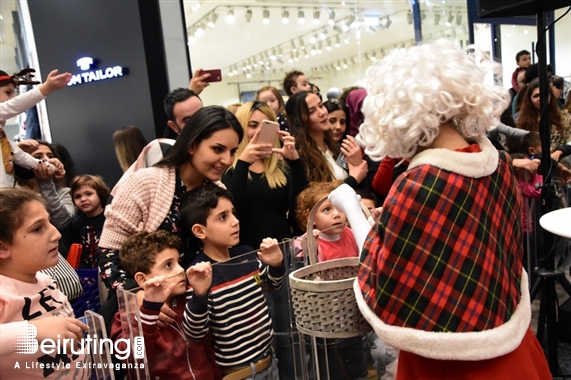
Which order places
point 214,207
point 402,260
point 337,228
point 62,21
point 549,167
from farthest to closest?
1. point 62,21
2. point 549,167
3. point 337,228
4. point 214,207
5. point 402,260

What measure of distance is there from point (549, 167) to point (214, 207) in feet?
5.87

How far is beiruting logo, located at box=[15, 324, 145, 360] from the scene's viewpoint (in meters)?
1.26

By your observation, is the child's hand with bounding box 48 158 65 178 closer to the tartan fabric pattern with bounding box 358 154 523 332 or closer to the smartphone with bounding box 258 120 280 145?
the smartphone with bounding box 258 120 280 145

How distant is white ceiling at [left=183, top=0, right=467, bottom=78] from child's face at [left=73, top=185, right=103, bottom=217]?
382 centimetres

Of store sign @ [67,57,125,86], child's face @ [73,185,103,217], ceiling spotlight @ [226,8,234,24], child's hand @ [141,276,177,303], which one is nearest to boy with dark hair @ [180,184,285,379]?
child's hand @ [141,276,177,303]

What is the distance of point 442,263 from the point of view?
4.34 feet

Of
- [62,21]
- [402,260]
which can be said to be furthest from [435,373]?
[62,21]

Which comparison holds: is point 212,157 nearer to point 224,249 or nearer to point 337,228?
point 224,249

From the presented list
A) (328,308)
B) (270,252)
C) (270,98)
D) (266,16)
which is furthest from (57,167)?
(266,16)

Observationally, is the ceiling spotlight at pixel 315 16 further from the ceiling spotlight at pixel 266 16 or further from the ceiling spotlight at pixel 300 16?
the ceiling spotlight at pixel 266 16

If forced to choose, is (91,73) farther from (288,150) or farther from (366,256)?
(366,256)

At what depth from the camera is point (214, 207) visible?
1.92m

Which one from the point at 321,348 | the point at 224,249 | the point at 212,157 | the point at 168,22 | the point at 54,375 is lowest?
the point at 321,348

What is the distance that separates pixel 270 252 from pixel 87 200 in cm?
202
